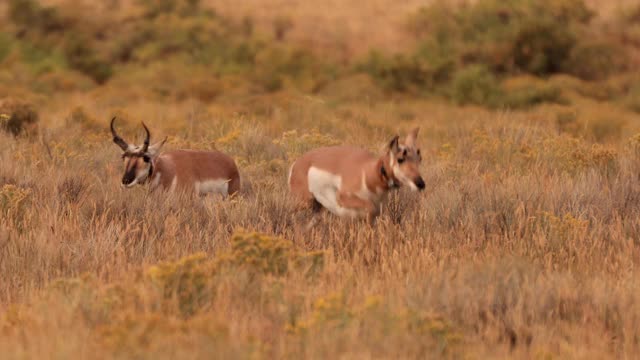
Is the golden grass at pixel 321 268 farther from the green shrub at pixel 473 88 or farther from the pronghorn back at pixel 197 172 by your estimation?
the green shrub at pixel 473 88

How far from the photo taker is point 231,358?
443 cm

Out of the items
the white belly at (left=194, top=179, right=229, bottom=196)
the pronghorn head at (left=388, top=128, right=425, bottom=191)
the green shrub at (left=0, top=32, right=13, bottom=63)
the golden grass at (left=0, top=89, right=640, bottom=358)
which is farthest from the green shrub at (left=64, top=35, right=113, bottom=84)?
the pronghorn head at (left=388, top=128, right=425, bottom=191)

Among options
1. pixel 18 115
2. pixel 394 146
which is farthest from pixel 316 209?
pixel 18 115

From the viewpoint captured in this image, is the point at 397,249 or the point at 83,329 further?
the point at 397,249

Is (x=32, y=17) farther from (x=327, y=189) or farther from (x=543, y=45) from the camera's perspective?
(x=327, y=189)

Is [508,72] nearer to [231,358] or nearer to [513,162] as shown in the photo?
[513,162]

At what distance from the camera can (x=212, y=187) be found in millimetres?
9695

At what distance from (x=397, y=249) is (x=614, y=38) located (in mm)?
25928

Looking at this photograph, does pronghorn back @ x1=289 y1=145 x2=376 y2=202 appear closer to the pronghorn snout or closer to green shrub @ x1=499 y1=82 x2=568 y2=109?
the pronghorn snout

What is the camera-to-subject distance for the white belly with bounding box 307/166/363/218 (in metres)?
8.08

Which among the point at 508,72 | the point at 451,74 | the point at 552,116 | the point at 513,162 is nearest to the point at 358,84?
the point at 451,74

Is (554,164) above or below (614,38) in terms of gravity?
below

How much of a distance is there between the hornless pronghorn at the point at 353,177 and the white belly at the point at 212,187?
118 centimetres

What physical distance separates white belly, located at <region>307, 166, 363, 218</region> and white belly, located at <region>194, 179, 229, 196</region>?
5.03 feet
